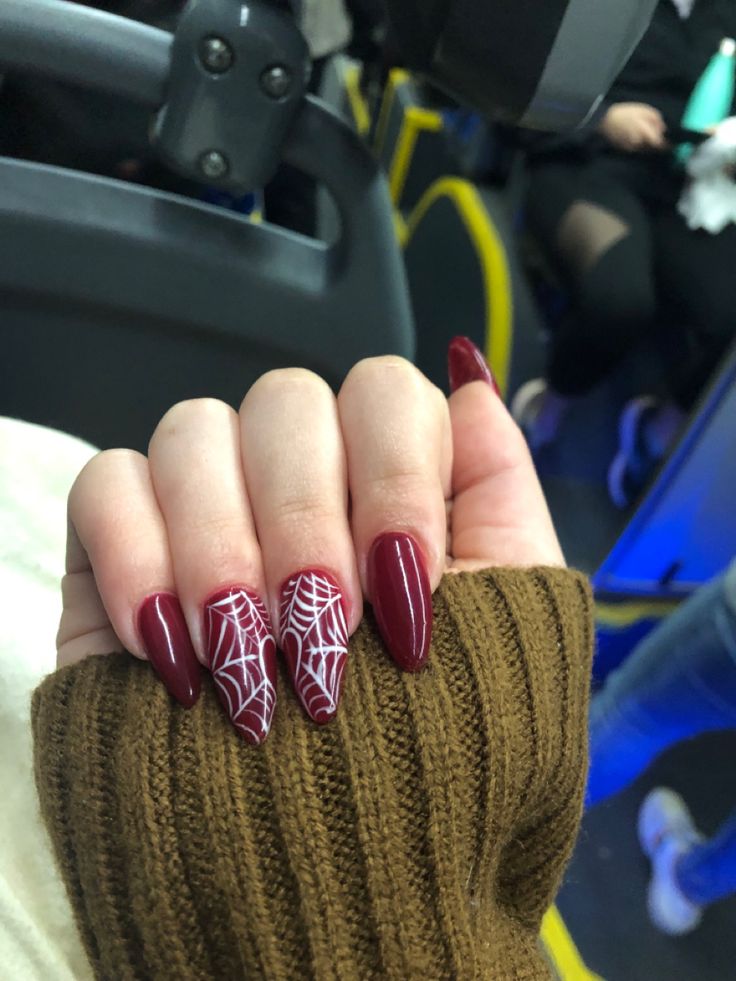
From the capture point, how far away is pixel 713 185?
1.25 m

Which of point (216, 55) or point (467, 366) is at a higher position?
point (216, 55)

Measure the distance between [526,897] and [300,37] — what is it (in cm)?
68

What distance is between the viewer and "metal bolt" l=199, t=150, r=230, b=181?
0.63 m

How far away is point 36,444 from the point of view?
2.28 ft

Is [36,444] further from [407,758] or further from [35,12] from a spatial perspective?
[407,758]

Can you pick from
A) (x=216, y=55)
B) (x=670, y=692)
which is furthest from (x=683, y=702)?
(x=216, y=55)

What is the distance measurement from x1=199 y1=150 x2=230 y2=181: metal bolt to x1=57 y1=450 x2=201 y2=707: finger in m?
0.29

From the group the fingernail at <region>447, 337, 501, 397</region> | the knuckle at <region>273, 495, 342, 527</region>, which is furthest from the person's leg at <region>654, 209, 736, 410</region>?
the knuckle at <region>273, 495, 342, 527</region>

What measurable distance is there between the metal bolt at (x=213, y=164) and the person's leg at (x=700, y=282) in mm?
1120

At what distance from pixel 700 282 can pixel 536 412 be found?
0.42 m

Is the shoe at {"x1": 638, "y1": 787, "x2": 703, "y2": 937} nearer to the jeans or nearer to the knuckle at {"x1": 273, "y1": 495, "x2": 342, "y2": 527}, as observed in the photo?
the jeans

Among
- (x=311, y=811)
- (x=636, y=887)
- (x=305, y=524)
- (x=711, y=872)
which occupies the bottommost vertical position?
(x=636, y=887)

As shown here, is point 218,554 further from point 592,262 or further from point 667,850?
point 592,262

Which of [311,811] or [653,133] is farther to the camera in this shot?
[653,133]
